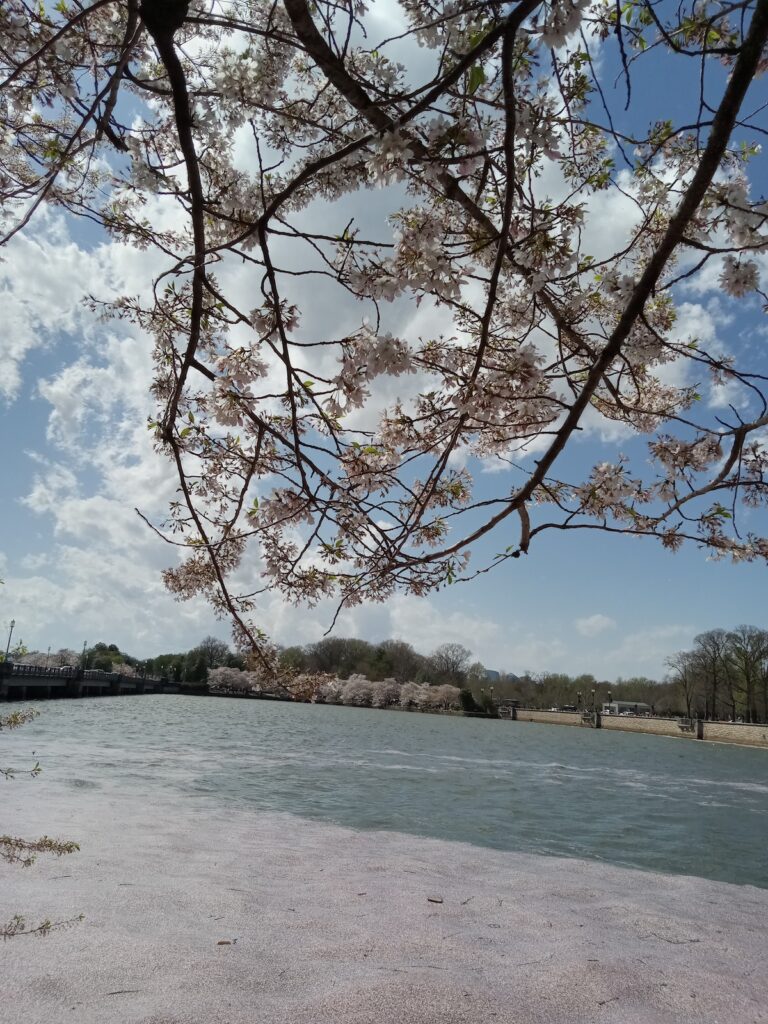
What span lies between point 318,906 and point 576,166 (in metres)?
5.75

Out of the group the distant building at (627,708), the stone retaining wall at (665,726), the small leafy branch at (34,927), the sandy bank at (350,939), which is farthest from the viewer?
the distant building at (627,708)

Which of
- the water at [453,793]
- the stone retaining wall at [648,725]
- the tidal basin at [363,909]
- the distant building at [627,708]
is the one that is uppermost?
the tidal basin at [363,909]

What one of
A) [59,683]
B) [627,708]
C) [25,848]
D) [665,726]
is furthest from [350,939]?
[627,708]

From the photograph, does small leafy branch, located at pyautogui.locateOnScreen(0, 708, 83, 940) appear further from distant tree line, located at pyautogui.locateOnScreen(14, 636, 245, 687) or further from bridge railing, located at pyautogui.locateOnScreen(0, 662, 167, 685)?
distant tree line, located at pyautogui.locateOnScreen(14, 636, 245, 687)

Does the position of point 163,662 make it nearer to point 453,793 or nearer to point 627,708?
point 627,708

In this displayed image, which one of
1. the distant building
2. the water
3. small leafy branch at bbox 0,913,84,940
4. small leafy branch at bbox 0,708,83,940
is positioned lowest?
the distant building

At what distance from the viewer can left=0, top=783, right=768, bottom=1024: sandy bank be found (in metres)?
3.60

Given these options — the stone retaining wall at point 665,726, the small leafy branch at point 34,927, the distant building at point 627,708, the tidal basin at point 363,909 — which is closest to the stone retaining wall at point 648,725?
the stone retaining wall at point 665,726

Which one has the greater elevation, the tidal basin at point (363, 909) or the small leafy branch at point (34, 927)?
the small leafy branch at point (34, 927)

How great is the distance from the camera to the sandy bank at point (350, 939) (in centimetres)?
360

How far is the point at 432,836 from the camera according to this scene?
1070 cm

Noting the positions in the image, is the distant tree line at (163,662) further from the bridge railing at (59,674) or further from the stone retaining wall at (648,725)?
the stone retaining wall at (648,725)

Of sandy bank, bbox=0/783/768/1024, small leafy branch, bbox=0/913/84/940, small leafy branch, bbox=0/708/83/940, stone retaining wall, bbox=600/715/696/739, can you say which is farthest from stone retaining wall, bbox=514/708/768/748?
small leafy branch, bbox=0/708/83/940

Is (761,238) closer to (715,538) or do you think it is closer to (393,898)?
(715,538)
